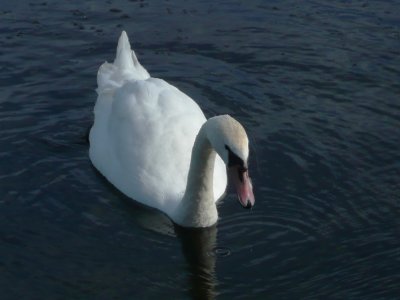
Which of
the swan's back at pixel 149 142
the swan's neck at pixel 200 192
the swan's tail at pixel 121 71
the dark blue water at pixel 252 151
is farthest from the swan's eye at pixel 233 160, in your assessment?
the swan's tail at pixel 121 71

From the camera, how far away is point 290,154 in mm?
12938

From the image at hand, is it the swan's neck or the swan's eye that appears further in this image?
the swan's neck

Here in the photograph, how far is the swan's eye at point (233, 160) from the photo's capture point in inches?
405

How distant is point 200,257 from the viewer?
11.1m

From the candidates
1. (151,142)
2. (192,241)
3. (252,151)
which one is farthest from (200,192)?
(252,151)

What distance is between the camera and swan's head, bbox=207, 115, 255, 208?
10266 mm

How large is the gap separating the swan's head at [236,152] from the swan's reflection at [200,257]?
93 cm

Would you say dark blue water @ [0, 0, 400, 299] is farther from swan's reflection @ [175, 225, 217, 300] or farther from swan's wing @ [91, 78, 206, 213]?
swan's wing @ [91, 78, 206, 213]

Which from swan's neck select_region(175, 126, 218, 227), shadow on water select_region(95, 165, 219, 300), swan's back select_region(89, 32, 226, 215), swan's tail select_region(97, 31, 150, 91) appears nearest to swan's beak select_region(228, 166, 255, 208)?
swan's neck select_region(175, 126, 218, 227)

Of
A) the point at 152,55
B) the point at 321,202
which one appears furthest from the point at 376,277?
the point at 152,55

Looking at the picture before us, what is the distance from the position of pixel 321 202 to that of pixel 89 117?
3873 millimetres

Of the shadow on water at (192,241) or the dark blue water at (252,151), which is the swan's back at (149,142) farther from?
the dark blue water at (252,151)

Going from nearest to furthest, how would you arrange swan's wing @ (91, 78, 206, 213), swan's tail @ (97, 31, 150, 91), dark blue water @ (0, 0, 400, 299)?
dark blue water @ (0, 0, 400, 299), swan's wing @ (91, 78, 206, 213), swan's tail @ (97, 31, 150, 91)

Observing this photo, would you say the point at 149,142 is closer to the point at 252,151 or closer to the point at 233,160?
the point at 252,151
